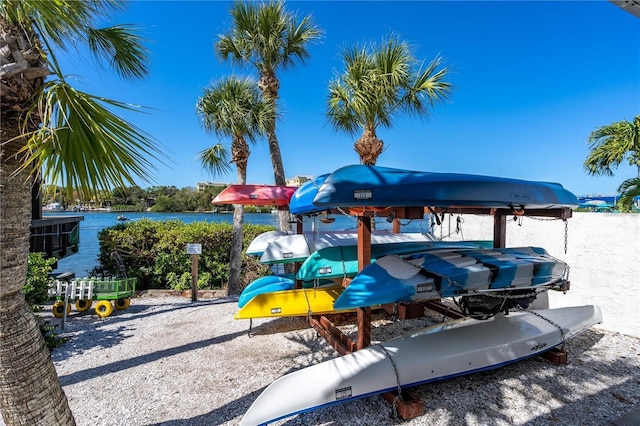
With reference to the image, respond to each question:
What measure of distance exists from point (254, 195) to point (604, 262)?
20.9ft

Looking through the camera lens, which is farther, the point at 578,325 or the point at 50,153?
the point at 578,325

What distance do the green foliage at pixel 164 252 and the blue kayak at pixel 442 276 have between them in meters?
7.24

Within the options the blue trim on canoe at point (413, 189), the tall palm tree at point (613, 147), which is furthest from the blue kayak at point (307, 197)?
the tall palm tree at point (613, 147)

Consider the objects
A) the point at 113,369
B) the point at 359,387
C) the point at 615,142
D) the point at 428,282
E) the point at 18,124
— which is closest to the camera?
the point at 18,124

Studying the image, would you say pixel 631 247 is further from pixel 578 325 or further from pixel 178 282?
pixel 178 282

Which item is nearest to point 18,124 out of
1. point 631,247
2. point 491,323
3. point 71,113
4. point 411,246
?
point 71,113

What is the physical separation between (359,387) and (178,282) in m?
7.61

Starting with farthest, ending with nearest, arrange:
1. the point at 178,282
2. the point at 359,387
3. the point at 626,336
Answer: the point at 178,282 < the point at 626,336 < the point at 359,387

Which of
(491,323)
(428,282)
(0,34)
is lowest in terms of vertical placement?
(491,323)

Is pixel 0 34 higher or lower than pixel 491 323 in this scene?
higher

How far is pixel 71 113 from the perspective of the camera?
185 cm

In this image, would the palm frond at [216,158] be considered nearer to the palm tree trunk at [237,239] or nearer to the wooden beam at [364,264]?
the palm tree trunk at [237,239]

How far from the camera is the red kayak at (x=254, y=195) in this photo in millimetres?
5906

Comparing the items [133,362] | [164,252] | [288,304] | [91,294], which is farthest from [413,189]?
[164,252]
